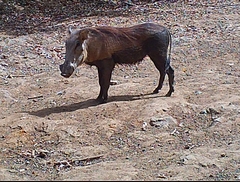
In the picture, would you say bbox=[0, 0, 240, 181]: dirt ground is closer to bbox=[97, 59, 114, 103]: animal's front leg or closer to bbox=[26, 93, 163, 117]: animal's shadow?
bbox=[26, 93, 163, 117]: animal's shadow

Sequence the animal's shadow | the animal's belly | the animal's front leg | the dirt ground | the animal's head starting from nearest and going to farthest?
the dirt ground
the animal's head
the animal's shadow
the animal's front leg
the animal's belly

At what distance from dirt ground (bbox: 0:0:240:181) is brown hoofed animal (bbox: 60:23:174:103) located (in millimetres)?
435

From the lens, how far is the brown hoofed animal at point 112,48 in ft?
21.8

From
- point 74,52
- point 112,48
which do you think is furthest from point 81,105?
point 112,48

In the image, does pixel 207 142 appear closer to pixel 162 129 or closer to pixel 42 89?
pixel 162 129

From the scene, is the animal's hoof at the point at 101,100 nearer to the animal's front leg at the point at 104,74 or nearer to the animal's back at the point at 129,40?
the animal's front leg at the point at 104,74

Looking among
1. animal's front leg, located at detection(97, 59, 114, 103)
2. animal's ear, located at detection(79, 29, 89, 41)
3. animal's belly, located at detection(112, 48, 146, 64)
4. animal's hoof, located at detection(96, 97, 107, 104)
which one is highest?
animal's ear, located at detection(79, 29, 89, 41)

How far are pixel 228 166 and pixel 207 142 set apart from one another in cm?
95

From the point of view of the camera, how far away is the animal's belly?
708cm

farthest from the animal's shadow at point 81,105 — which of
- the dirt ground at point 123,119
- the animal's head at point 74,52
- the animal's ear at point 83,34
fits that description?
the animal's ear at point 83,34

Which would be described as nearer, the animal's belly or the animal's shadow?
the animal's shadow

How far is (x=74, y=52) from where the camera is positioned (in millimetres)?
6609

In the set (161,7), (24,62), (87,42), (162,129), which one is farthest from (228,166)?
(161,7)

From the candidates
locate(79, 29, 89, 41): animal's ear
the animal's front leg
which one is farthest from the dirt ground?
locate(79, 29, 89, 41): animal's ear
